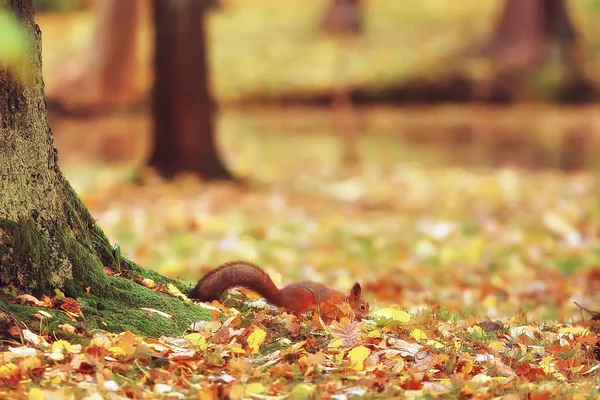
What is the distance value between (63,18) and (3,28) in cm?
2741

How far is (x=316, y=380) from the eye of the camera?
3.87 metres

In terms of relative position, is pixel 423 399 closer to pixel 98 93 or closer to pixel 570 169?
pixel 570 169

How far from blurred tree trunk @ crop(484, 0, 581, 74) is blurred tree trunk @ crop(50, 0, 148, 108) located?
8.98 metres

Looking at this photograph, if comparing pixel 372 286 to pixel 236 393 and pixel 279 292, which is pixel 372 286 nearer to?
pixel 279 292

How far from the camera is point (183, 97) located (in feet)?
38.8

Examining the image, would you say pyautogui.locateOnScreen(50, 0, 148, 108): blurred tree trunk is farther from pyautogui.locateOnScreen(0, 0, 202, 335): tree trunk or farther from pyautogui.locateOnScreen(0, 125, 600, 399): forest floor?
pyautogui.locateOnScreen(0, 0, 202, 335): tree trunk

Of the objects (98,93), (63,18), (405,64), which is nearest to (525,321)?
(98,93)

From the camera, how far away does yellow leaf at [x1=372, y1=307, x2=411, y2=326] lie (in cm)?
471

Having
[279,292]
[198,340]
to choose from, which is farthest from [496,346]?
[198,340]

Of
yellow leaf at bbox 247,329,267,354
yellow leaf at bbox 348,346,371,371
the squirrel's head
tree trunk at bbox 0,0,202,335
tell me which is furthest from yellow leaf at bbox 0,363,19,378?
the squirrel's head

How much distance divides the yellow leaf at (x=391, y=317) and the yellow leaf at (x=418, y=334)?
12 cm

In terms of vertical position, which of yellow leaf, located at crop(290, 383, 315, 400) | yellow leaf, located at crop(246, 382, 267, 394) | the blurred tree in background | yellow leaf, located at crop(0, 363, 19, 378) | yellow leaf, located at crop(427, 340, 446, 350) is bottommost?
yellow leaf, located at crop(427, 340, 446, 350)

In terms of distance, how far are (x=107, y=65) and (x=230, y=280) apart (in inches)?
721

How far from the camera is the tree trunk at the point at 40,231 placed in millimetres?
4113
